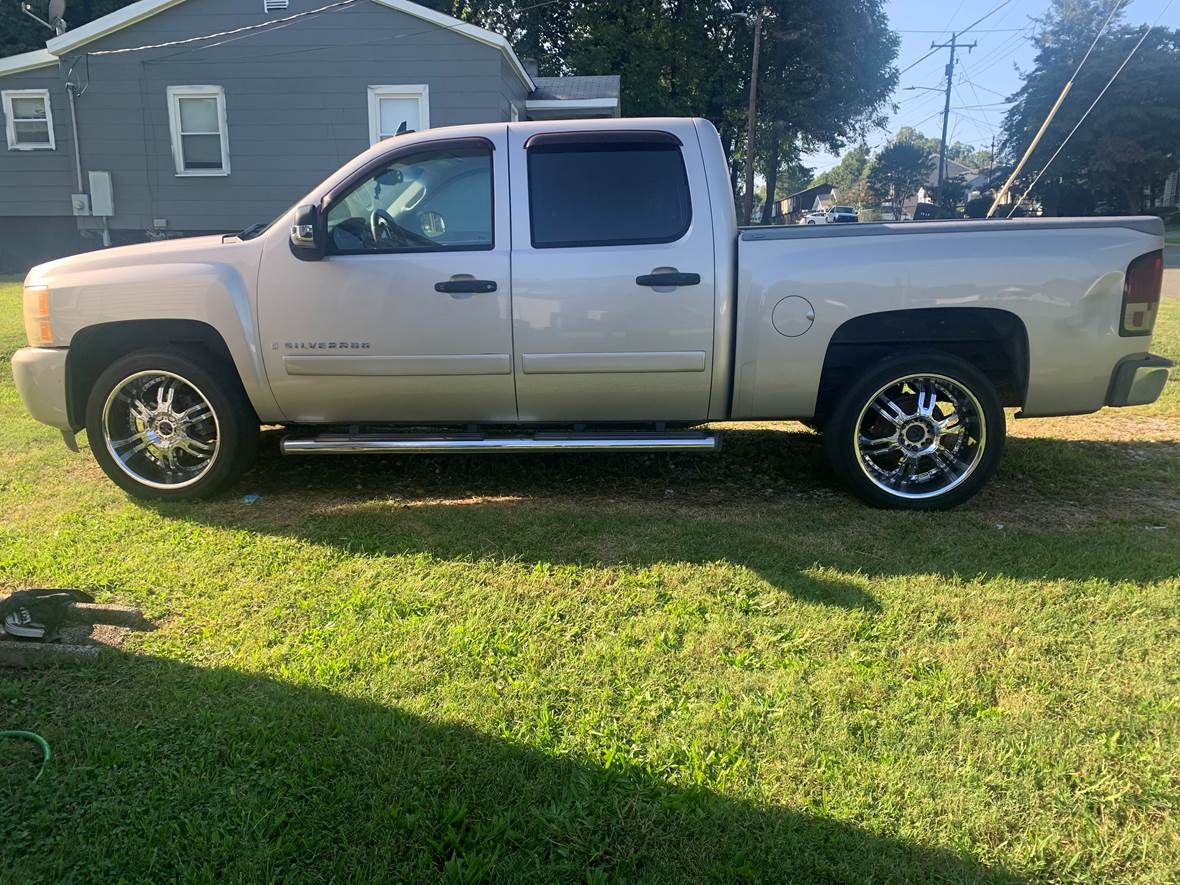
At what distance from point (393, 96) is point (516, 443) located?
1348 cm

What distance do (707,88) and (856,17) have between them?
6.54 metres

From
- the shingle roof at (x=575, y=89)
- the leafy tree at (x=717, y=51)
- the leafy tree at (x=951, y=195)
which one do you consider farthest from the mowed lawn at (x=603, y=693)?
the leafy tree at (x=951, y=195)

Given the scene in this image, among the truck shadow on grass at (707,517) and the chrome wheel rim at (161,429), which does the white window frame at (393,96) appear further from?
the chrome wheel rim at (161,429)

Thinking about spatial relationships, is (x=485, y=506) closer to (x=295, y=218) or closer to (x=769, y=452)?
(x=295, y=218)

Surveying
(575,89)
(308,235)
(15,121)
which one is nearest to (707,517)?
(308,235)

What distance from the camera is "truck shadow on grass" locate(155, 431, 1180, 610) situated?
410 centimetres

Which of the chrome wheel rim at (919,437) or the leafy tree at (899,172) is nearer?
the chrome wheel rim at (919,437)

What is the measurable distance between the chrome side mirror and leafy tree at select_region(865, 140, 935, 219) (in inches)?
2734

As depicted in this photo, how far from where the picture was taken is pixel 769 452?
6117 mm

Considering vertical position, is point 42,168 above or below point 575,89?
below

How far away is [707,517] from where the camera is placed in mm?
4781

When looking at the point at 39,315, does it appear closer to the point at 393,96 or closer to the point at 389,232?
the point at 389,232

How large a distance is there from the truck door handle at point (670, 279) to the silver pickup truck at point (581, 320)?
2 cm

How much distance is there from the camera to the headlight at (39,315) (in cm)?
483
